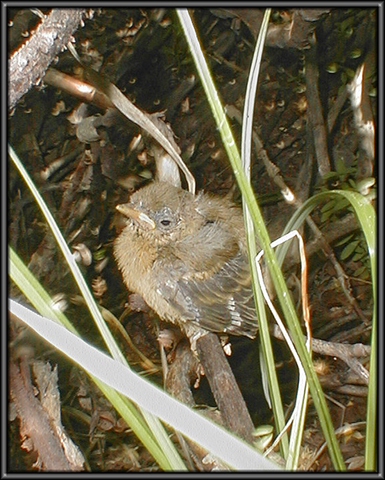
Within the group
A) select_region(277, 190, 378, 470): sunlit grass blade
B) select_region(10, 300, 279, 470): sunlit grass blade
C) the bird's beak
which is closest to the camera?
select_region(10, 300, 279, 470): sunlit grass blade

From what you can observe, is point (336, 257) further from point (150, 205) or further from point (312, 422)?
point (150, 205)

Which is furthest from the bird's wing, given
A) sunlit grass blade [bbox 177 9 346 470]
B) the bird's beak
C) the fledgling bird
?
sunlit grass blade [bbox 177 9 346 470]

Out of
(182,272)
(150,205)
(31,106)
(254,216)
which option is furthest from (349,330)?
(31,106)

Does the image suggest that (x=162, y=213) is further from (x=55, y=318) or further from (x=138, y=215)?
(x=55, y=318)

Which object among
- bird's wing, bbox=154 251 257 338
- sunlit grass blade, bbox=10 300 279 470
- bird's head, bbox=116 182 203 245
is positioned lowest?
bird's wing, bbox=154 251 257 338

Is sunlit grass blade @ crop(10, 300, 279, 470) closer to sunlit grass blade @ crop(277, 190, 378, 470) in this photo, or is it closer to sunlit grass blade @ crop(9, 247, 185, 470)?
sunlit grass blade @ crop(9, 247, 185, 470)

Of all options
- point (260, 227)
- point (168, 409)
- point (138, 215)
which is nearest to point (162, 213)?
point (138, 215)

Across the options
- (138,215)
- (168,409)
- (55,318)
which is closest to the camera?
(168,409)

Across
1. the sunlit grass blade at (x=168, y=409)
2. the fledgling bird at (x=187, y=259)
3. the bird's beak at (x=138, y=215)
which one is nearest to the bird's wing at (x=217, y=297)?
the fledgling bird at (x=187, y=259)
